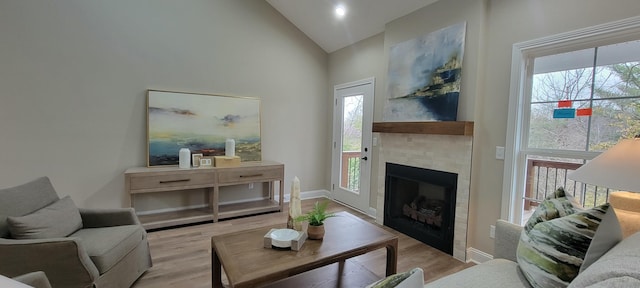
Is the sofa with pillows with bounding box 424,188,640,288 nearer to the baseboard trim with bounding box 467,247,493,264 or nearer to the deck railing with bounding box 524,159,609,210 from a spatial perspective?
the deck railing with bounding box 524,159,609,210

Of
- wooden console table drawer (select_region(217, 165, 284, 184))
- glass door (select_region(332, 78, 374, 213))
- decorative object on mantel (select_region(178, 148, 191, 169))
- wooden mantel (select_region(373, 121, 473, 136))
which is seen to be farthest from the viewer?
glass door (select_region(332, 78, 374, 213))

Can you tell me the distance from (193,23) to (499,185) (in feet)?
13.6

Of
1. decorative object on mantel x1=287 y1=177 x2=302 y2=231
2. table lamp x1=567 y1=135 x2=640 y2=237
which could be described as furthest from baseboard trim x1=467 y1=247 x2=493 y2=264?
decorative object on mantel x1=287 y1=177 x2=302 y2=231

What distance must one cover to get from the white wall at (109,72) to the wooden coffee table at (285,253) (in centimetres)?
247

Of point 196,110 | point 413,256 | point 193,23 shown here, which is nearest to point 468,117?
point 413,256

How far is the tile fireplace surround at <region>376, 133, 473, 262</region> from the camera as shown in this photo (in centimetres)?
275

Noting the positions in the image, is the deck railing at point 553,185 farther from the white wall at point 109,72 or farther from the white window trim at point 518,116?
the white wall at point 109,72

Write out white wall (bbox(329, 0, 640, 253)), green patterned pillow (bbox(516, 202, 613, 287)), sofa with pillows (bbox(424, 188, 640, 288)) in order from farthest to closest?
white wall (bbox(329, 0, 640, 253)) < green patterned pillow (bbox(516, 202, 613, 287)) < sofa with pillows (bbox(424, 188, 640, 288))

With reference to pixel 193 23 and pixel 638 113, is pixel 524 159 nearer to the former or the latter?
pixel 638 113

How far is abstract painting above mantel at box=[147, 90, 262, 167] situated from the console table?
29cm

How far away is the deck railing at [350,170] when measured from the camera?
14.5ft

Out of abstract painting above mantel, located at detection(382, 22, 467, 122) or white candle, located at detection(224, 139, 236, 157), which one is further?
white candle, located at detection(224, 139, 236, 157)

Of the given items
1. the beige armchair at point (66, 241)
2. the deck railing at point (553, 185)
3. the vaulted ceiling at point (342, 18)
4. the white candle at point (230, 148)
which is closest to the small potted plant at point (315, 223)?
the beige armchair at point (66, 241)

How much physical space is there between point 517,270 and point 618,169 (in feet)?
2.40
